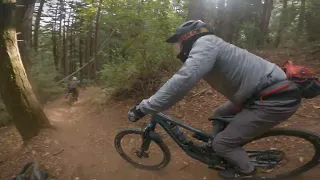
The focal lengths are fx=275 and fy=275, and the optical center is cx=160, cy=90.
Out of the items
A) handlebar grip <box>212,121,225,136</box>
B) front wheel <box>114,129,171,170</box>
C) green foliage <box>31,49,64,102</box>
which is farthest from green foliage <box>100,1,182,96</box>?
green foliage <box>31,49,64,102</box>

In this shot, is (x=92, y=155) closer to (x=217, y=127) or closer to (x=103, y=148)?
(x=103, y=148)

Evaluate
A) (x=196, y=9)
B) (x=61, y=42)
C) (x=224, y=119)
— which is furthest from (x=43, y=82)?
(x=61, y=42)

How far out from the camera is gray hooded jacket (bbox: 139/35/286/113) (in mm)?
3213

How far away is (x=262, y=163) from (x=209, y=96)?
4.09m

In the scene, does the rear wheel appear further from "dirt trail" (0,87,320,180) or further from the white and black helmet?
the white and black helmet

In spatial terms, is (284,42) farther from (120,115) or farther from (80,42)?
(80,42)

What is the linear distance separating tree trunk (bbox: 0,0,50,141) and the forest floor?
389mm

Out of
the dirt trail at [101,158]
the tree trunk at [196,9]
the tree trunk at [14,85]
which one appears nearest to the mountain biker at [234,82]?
the dirt trail at [101,158]

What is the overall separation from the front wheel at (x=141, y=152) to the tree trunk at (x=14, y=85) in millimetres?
2587

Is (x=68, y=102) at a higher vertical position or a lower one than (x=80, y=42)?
higher

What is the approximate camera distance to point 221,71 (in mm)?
3367

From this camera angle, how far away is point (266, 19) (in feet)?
60.4

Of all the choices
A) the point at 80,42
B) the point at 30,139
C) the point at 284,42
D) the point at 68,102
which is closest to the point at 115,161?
the point at 30,139

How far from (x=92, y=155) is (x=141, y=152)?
63.4 inches
